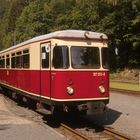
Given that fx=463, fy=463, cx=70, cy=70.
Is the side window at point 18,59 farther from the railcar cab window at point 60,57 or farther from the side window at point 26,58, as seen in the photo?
the railcar cab window at point 60,57

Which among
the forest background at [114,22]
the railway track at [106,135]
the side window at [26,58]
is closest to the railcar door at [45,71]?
the railway track at [106,135]

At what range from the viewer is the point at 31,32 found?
77.0m

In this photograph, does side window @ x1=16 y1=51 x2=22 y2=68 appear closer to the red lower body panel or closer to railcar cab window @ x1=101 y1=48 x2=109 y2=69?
the red lower body panel

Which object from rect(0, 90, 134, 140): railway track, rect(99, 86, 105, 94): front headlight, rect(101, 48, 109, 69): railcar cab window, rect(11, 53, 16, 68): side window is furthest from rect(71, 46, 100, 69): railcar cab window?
rect(11, 53, 16, 68): side window

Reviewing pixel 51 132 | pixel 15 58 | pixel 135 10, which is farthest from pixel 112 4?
pixel 51 132

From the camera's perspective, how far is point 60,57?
47.0 feet

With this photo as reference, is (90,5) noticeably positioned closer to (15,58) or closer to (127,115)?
(15,58)

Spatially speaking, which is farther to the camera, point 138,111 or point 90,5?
point 90,5

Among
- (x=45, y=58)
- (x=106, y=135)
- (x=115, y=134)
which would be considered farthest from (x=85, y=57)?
(x=115, y=134)

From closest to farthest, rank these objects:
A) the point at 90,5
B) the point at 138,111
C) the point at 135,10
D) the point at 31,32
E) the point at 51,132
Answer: the point at 51,132, the point at 138,111, the point at 135,10, the point at 90,5, the point at 31,32

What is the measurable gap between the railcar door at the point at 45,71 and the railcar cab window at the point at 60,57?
35 cm

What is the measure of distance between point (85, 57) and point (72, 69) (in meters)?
→ 0.66

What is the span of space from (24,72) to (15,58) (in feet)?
8.86

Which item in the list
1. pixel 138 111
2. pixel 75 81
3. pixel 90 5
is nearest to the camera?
pixel 75 81
